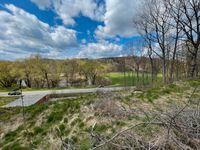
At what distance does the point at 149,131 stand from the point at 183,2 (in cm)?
1377

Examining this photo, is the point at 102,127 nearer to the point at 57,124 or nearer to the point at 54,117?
the point at 57,124

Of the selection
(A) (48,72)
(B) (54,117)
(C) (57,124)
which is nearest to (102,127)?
(C) (57,124)

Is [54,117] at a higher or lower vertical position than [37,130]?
higher

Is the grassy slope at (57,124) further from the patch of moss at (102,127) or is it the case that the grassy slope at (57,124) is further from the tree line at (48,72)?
the tree line at (48,72)

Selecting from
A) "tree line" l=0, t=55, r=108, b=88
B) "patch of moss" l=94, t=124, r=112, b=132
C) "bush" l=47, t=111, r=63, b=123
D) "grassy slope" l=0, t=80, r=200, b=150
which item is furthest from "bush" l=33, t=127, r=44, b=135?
"tree line" l=0, t=55, r=108, b=88

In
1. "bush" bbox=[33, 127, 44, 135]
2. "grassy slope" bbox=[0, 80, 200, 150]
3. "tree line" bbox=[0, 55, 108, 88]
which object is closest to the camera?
"grassy slope" bbox=[0, 80, 200, 150]

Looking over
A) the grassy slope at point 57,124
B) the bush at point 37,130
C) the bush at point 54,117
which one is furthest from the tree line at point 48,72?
the bush at point 37,130

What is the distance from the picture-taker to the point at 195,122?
2.06 meters

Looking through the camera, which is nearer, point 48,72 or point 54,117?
point 54,117

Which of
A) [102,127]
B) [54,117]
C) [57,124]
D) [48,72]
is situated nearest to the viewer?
[102,127]

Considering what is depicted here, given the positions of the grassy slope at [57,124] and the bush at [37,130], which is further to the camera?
the bush at [37,130]

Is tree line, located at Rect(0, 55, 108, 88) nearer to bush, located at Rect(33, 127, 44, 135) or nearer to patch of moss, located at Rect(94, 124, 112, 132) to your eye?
bush, located at Rect(33, 127, 44, 135)

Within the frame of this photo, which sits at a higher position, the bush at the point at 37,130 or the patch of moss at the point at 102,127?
the patch of moss at the point at 102,127

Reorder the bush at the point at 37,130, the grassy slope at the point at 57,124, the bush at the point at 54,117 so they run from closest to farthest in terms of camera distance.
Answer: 1. the grassy slope at the point at 57,124
2. the bush at the point at 37,130
3. the bush at the point at 54,117
